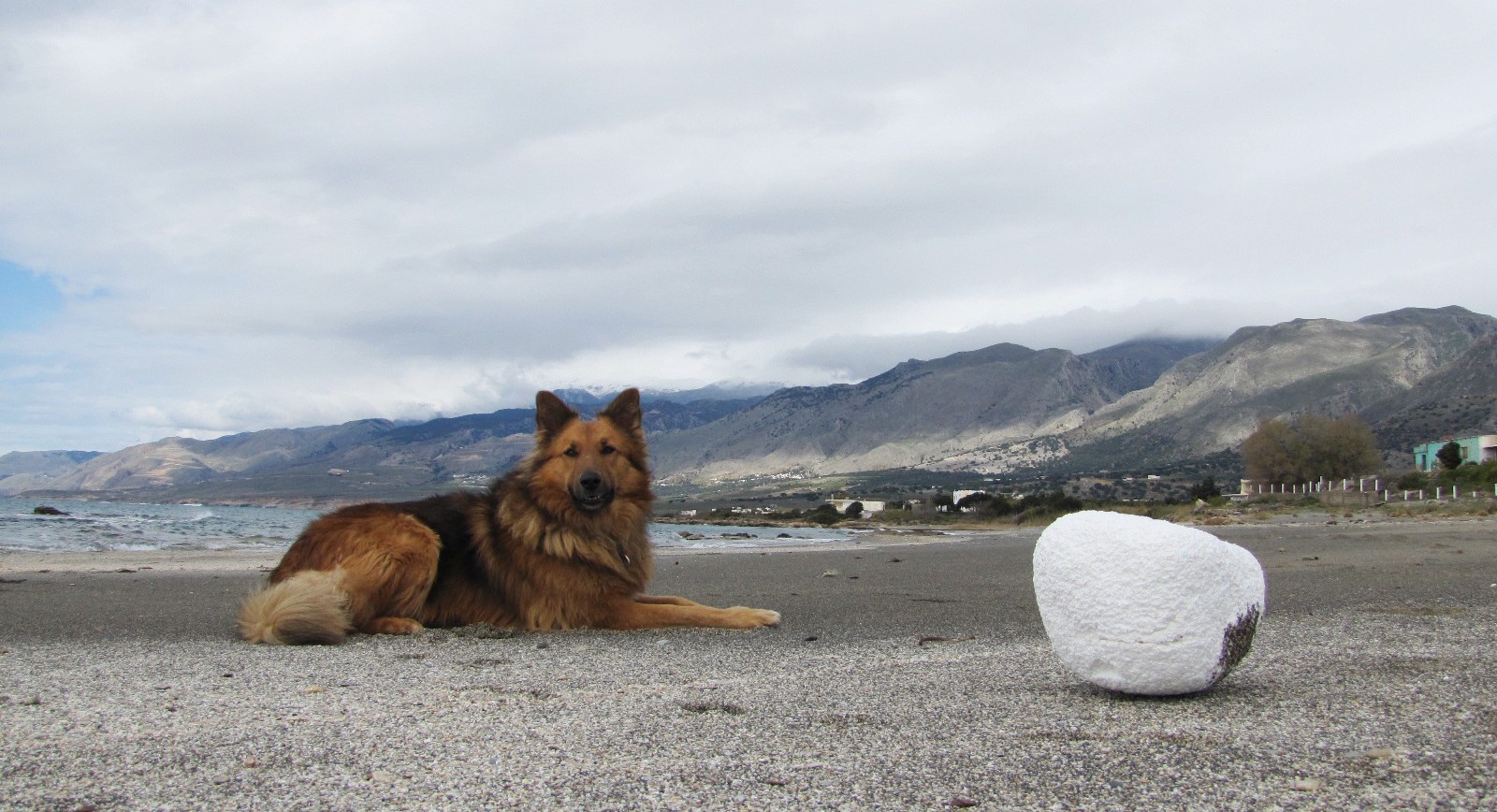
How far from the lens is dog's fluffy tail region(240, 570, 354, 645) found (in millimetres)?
6773

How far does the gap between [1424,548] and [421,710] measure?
57.5 ft

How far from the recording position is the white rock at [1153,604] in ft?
14.0

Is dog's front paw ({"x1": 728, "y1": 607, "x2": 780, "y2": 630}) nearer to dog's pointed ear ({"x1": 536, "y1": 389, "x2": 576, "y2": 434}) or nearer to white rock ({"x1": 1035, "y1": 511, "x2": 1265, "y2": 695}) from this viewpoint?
dog's pointed ear ({"x1": 536, "y1": 389, "x2": 576, "y2": 434})

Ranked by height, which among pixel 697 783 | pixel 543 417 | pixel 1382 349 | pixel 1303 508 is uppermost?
pixel 1382 349

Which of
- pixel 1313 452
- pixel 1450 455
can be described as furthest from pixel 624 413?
pixel 1450 455

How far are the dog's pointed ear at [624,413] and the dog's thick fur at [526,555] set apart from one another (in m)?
0.09

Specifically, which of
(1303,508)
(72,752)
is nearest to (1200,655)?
(72,752)

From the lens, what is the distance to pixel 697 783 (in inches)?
124

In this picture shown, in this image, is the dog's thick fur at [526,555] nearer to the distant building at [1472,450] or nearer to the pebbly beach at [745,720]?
the pebbly beach at [745,720]

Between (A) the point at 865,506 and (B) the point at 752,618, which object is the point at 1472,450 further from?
(B) the point at 752,618

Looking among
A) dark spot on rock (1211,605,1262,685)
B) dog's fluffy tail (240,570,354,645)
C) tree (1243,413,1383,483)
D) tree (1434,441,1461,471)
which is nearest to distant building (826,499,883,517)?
tree (1243,413,1383,483)

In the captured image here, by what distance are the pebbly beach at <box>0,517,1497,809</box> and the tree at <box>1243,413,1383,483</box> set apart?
227 feet

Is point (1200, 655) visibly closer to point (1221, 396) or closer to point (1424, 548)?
point (1424, 548)

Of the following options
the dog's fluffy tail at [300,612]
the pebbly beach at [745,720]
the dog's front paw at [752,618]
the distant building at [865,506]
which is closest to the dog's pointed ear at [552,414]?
the pebbly beach at [745,720]
